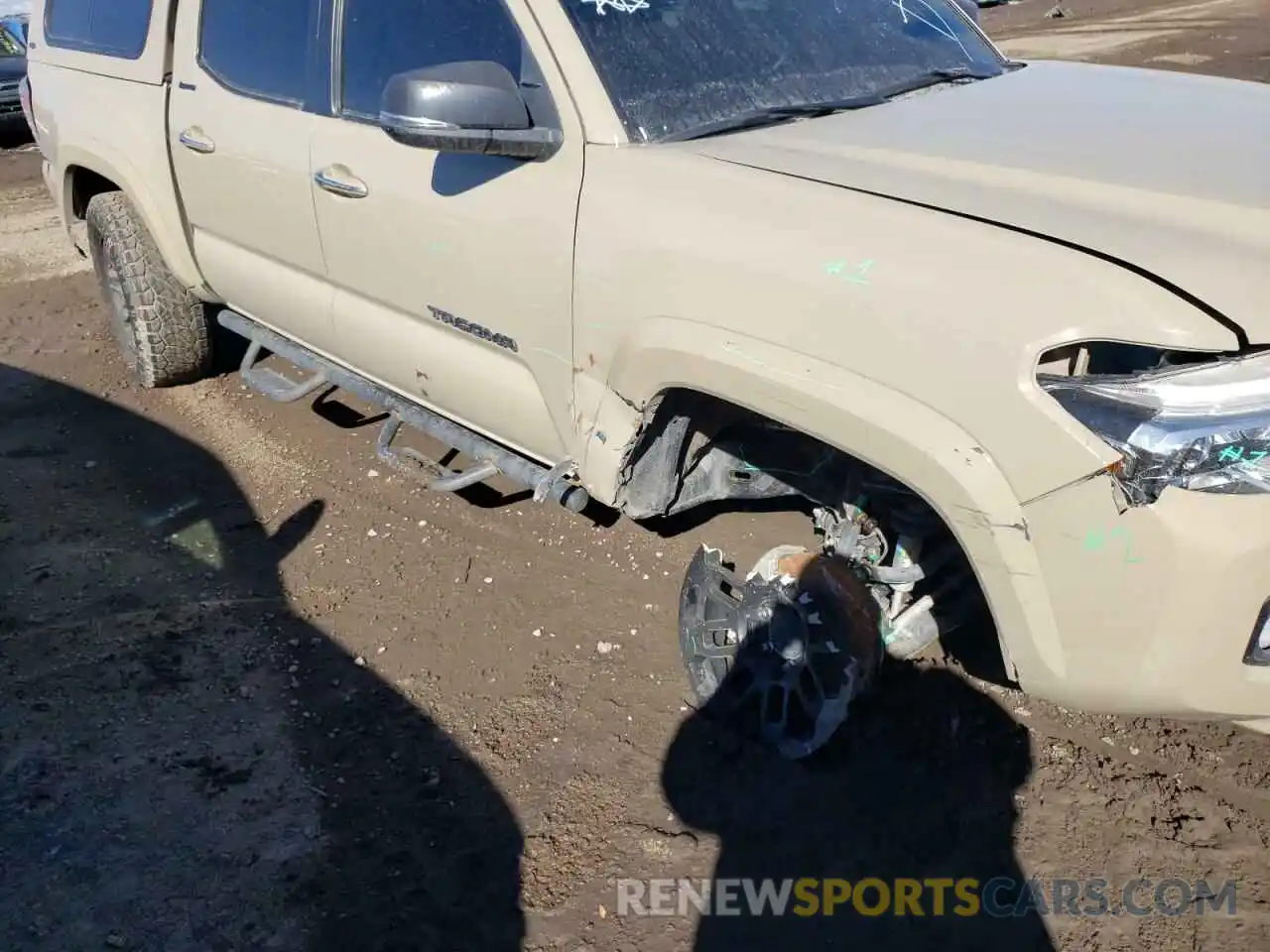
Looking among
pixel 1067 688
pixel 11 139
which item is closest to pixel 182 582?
pixel 1067 688

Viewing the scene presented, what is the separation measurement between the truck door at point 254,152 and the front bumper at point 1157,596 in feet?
8.17

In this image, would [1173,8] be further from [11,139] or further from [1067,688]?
[1067,688]

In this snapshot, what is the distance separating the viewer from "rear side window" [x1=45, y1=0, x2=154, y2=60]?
4160 millimetres

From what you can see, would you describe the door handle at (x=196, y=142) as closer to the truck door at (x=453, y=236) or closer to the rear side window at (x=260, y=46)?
the rear side window at (x=260, y=46)

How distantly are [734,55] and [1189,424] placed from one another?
1.52 m

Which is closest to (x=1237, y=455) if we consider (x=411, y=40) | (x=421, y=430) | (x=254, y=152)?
(x=411, y=40)

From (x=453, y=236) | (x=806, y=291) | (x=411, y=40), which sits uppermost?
(x=411, y=40)

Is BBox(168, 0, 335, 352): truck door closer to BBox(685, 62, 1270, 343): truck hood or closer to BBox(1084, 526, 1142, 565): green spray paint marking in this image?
BBox(685, 62, 1270, 343): truck hood

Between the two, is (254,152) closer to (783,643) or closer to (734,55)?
(734,55)

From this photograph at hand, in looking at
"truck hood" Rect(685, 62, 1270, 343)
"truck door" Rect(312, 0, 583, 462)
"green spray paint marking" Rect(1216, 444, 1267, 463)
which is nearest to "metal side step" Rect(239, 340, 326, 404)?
"truck door" Rect(312, 0, 583, 462)

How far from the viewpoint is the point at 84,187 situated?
5.00 meters

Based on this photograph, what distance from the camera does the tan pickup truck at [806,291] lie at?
70.5 inches

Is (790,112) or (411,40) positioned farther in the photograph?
(411,40)

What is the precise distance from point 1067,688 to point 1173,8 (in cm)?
2110
